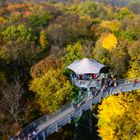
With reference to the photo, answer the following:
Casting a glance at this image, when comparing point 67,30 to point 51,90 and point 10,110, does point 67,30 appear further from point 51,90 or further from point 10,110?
point 10,110

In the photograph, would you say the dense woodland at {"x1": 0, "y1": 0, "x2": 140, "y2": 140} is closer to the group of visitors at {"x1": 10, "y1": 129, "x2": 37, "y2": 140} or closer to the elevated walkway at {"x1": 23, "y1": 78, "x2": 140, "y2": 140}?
the elevated walkway at {"x1": 23, "y1": 78, "x2": 140, "y2": 140}

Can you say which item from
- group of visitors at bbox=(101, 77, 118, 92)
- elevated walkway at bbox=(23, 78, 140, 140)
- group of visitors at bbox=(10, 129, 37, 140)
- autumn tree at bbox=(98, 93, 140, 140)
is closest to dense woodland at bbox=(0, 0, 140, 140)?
autumn tree at bbox=(98, 93, 140, 140)

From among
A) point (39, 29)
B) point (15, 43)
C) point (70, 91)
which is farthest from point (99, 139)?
point (39, 29)

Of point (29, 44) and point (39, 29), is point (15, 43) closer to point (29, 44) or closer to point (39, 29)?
point (29, 44)

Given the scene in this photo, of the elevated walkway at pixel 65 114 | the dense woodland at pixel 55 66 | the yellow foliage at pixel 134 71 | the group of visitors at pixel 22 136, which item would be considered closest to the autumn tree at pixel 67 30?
the dense woodland at pixel 55 66

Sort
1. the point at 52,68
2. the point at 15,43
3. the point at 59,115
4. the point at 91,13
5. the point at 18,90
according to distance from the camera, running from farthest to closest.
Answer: the point at 91,13 → the point at 15,43 → the point at 52,68 → the point at 18,90 → the point at 59,115

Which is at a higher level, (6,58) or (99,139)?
(6,58)
